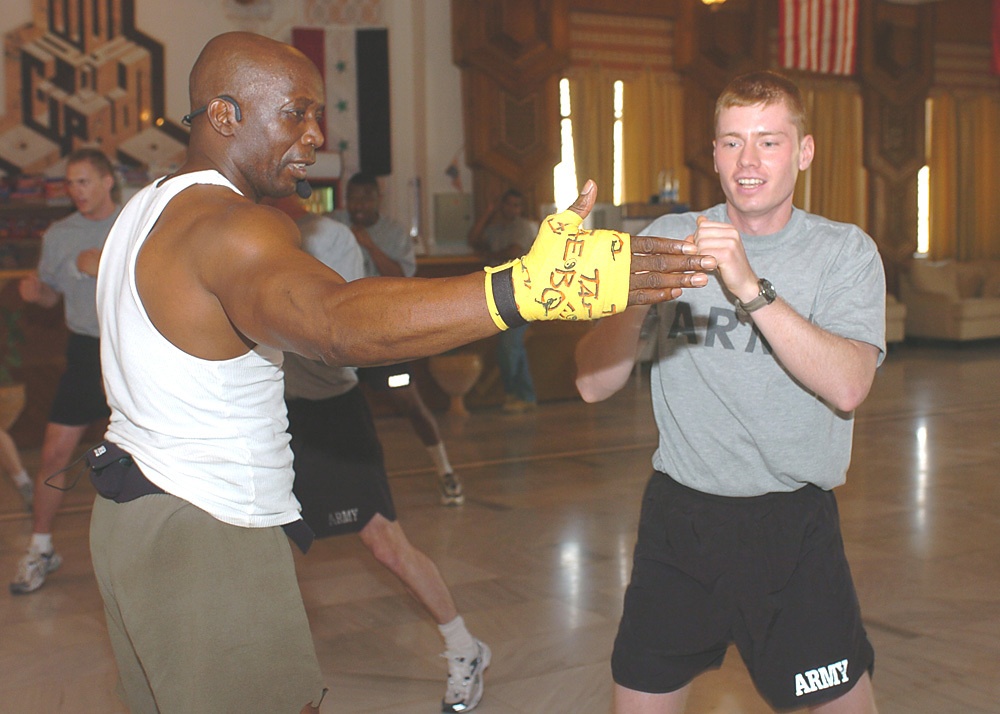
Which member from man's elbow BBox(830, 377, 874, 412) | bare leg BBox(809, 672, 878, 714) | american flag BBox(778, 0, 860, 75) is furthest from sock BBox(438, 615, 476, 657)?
american flag BBox(778, 0, 860, 75)

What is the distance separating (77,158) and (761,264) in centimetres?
333

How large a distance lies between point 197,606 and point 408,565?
1.45 meters

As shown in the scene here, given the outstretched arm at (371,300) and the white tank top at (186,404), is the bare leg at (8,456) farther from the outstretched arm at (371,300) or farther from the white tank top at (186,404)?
the outstretched arm at (371,300)

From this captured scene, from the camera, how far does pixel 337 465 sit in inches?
126

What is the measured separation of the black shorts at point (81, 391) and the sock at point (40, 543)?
Answer: 1.50 ft

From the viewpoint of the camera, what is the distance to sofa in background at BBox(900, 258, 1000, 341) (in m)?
12.2

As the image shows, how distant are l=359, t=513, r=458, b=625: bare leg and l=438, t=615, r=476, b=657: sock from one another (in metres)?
0.02

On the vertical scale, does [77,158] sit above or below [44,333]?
above

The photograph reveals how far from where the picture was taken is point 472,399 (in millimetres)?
8680

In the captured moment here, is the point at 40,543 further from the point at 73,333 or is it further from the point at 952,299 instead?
the point at 952,299

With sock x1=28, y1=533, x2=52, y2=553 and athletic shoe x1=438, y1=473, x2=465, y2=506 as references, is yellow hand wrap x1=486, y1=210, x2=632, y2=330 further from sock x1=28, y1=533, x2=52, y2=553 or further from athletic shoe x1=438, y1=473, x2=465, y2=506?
athletic shoe x1=438, y1=473, x2=465, y2=506

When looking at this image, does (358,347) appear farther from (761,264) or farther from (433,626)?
(433,626)

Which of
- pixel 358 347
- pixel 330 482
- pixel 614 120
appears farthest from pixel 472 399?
pixel 358 347

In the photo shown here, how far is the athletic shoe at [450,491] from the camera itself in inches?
215
